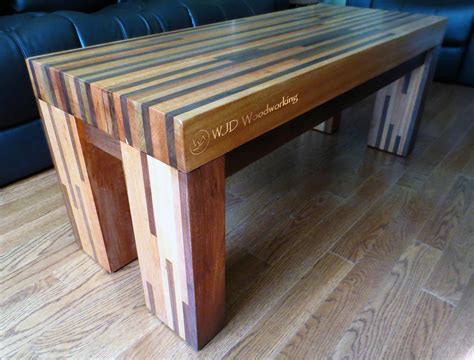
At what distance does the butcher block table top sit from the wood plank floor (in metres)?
0.44

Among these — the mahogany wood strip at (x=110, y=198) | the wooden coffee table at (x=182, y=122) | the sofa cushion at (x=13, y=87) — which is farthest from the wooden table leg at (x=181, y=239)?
the sofa cushion at (x=13, y=87)

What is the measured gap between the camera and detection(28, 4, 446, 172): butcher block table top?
56 centimetres

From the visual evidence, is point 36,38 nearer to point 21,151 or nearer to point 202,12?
point 21,151

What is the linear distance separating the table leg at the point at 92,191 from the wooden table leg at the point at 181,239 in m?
0.16

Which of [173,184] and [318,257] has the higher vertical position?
[173,184]

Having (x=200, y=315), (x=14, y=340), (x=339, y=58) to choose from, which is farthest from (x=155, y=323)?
(x=339, y=58)

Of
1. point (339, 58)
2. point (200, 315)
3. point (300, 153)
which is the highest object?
point (339, 58)

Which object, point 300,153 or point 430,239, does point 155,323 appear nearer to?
point 430,239

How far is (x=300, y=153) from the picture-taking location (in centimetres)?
153

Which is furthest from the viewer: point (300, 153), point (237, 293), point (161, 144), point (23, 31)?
point (300, 153)

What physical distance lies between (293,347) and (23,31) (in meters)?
1.17

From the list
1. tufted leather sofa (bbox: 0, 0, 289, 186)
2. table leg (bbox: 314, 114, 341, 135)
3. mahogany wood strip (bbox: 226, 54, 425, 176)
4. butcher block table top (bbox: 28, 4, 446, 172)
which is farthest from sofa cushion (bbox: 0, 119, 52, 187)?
table leg (bbox: 314, 114, 341, 135)

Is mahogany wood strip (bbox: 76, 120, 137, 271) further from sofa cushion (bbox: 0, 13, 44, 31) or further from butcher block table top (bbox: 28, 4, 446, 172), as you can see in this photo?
sofa cushion (bbox: 0, 13, 44, 31)

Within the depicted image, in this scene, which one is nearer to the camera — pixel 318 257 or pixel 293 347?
pixel 293 347
